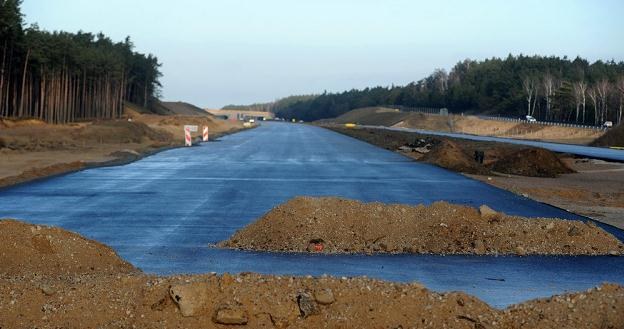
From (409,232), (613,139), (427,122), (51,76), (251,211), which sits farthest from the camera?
(427,122)

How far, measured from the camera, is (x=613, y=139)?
80.2 m

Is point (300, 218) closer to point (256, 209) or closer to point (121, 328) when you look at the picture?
point (256, 209)

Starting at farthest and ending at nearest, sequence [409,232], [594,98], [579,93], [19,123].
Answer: [579,93], [594,98], [19,123], [409,232]

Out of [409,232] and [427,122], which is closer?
[409,232]

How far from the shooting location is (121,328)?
27.8 ft

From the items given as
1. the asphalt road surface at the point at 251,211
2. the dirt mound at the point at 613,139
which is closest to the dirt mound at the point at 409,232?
the asphalt road surface at the point at 251,211

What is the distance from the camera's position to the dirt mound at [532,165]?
4116cm

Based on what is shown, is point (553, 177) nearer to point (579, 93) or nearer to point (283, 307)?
point (283, 307)

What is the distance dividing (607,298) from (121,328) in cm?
476

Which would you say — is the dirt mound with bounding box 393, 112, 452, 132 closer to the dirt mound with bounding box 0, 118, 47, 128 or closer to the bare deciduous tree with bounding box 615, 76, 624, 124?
the bare deciduous tree with bounding box 615, 76, 624, 124

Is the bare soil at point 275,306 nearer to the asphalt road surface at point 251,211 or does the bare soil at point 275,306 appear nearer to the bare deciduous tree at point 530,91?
the asphalt road surface at point 251,211

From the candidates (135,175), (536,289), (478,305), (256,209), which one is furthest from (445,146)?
(478,305)

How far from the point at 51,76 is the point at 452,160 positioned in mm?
59551

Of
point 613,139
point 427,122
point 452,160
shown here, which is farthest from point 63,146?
point 427,122
